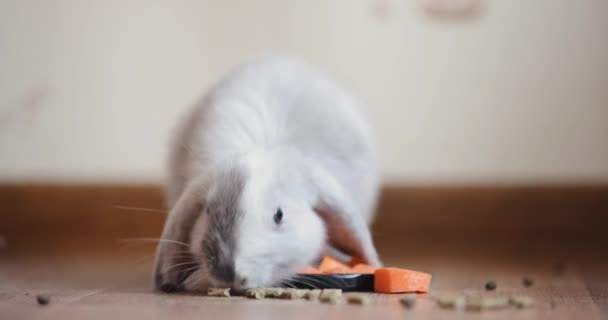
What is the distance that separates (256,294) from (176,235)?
0.33 meters

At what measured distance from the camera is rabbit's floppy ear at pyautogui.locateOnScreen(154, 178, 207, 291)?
209 cm

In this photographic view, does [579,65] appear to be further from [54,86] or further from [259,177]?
[54,86]

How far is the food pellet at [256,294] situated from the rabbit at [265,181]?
0.07 feet

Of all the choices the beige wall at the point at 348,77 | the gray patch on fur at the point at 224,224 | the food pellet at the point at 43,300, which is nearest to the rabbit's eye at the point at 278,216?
the gray patch on fur at the point at 224,224

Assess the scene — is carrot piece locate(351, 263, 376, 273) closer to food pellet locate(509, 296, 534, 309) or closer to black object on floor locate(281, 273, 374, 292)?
black object on floor locate(281, 273, 374, 292)

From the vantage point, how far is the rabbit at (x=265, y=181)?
1950 millimetres

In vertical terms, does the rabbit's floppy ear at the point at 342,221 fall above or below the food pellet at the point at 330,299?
above

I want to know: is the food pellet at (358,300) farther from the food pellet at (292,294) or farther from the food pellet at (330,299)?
the food pellet at (292,294)

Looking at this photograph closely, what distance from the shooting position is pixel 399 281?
200cm

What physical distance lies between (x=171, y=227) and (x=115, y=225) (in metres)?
1.72

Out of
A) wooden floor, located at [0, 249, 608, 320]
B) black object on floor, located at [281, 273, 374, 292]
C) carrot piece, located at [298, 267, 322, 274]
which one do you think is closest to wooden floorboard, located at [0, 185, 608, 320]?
wooden floor, located at [0, 249, 608, 320]

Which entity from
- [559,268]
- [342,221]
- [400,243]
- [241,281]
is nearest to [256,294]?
[241,281]

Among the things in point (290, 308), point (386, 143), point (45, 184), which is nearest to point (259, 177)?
Answer: point (290, 308)

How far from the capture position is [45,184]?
3.77 meters
